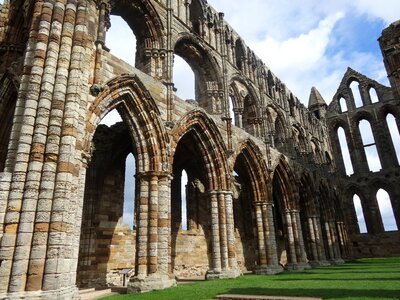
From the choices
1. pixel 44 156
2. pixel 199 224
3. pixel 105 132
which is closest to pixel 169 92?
pixel 105 132

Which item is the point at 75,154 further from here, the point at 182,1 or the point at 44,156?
the point at 182,1

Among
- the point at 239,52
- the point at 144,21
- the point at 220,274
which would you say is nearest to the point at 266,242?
the point at 220,274

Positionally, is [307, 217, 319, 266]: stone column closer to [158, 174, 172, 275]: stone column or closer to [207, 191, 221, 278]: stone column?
[207, 191, 221, 278]: stone column

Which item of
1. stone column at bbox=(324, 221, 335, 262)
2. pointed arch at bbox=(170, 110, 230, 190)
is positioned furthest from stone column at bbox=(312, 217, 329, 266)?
pointed arch at bbox=(170, 110, 230, 190)

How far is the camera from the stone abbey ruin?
24.8 ft

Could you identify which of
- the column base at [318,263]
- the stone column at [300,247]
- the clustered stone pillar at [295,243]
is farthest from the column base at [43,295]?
the column base at [318,263]

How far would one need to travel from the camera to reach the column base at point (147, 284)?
962cm

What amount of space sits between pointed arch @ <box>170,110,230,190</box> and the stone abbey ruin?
0.21 feet

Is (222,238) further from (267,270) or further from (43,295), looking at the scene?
(43,295)

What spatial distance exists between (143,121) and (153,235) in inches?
154

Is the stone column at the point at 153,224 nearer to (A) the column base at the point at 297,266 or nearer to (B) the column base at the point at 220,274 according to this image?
(B) the column base at the point at 220,274

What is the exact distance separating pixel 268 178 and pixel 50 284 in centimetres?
1316

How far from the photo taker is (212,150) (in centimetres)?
1478

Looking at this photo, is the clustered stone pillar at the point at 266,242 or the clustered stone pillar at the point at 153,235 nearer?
the clustered stone pillar at the point at 153,235
